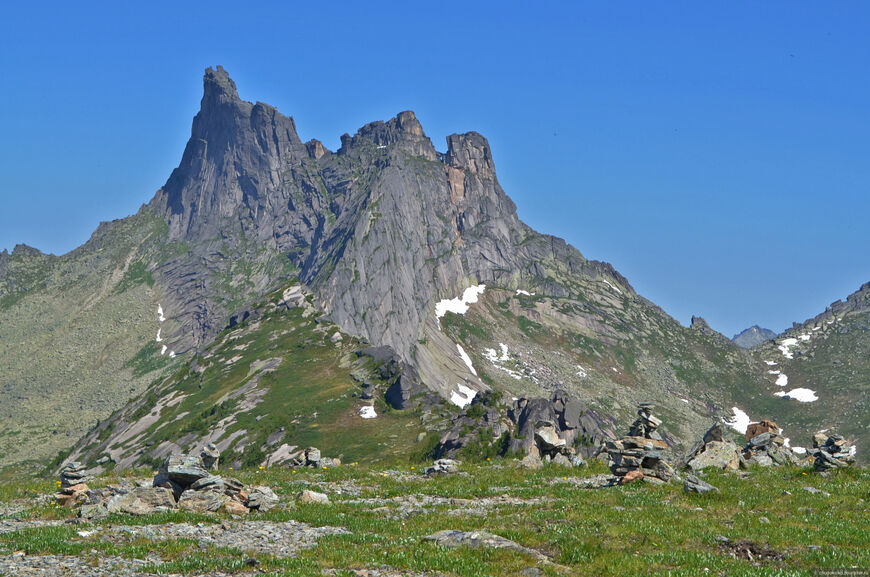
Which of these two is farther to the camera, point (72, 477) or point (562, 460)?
point (562, 460)

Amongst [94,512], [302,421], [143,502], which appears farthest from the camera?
[302,421]

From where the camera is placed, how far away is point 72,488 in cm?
3306

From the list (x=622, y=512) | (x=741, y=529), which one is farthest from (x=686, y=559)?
(x=622, y=512)

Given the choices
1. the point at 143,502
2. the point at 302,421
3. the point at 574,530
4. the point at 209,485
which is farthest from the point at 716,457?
the point at 302,421

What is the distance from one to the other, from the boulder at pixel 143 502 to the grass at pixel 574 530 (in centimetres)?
117

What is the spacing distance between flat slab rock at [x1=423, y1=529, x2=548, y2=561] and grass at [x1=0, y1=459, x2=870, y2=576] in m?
0.48

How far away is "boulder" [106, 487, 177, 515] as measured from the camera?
28188 mm

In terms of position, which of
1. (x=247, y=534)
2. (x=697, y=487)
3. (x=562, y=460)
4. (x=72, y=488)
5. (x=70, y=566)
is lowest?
(x=70, y=566)

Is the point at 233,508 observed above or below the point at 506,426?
below

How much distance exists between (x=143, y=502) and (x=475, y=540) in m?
14.1

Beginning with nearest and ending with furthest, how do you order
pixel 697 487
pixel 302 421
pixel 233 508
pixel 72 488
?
1. pixel 233 508
2. pixel 697 487
3. pixel 72 488
4. pixel 302 421

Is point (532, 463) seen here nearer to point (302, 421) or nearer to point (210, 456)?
point (210, 456)

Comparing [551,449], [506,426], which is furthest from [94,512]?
[506,426]

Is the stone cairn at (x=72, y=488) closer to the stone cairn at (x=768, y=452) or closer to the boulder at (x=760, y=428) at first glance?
the stone cairn at (x=768, y=452)
